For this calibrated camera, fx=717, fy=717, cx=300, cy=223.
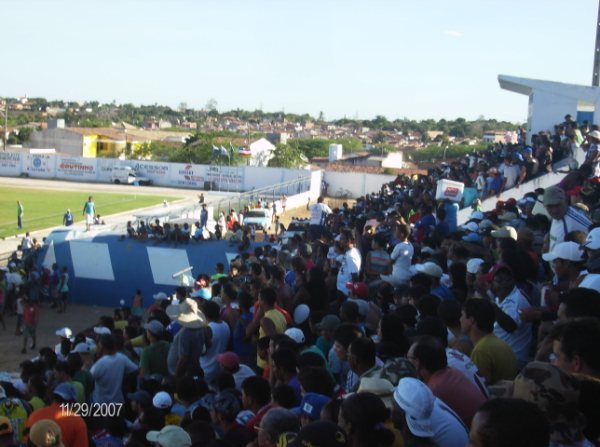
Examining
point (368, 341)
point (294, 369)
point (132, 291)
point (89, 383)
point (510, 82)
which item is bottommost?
point (132, 291)

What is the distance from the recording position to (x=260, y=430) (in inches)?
161

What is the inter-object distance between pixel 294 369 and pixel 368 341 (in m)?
0.74

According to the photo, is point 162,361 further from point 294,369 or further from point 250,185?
point 250,185

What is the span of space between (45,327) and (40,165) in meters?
42.8

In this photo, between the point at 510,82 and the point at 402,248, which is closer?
the point at 402,248

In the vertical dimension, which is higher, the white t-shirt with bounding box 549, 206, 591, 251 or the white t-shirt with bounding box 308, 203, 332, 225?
the white t-shirt with bounding box 549, 206, 591, 251

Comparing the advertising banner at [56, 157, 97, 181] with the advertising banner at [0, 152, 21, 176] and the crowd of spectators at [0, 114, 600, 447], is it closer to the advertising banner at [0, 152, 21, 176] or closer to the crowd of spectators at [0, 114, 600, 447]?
the advertising banner at [0, 152, 21, 176]

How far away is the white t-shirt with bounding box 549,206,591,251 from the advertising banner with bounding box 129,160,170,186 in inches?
1930

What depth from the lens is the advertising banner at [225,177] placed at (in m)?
51.0

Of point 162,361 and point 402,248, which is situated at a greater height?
point 402,248

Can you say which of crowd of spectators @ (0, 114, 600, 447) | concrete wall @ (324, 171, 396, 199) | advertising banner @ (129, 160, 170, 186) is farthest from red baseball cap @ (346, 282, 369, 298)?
advertising banner @ (129, 160, 170, 186)

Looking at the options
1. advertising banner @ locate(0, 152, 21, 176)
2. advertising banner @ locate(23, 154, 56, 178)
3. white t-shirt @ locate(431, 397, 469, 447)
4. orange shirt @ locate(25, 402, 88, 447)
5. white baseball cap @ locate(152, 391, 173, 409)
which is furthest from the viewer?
advertising banner @ locate(0, 152, 21, 176)

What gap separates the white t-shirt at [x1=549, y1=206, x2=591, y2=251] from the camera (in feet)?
24.1

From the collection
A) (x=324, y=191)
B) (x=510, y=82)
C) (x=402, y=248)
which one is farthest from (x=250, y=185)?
(x=402, y=248)
